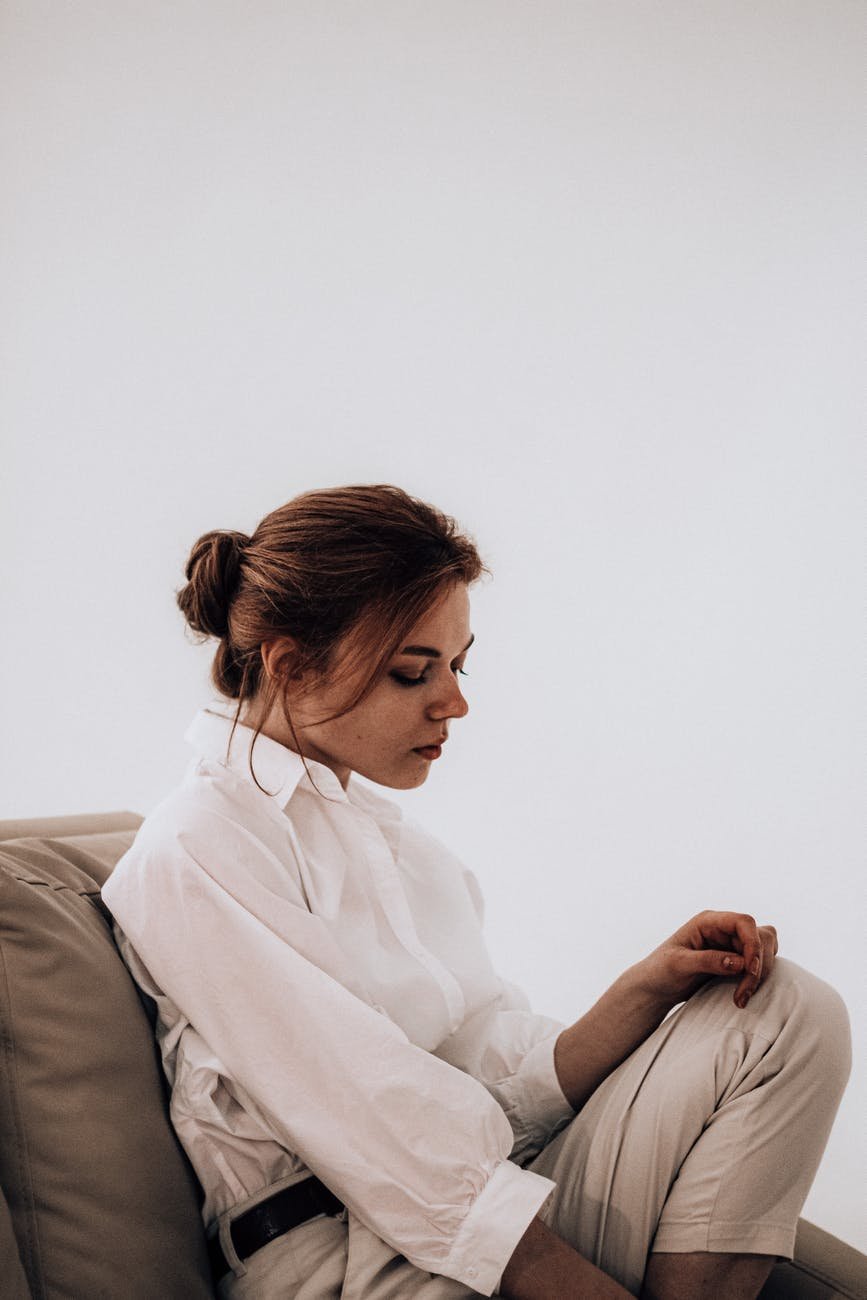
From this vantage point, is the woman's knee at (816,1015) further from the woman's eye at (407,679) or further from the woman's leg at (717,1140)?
the woman's eye at (407,679)

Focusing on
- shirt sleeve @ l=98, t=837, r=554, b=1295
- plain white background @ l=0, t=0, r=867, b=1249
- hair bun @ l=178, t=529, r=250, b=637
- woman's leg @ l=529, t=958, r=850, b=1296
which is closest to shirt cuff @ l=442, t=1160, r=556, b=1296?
shirt sleeve @ l=98, t=837, r=554, b=1295

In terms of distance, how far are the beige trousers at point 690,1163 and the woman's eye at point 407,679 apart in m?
0.45

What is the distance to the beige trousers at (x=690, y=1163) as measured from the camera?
960 mm

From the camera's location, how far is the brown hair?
1.17 meters

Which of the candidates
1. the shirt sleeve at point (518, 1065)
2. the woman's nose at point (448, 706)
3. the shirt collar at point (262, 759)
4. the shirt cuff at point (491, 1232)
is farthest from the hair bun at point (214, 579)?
the shirt cuff at point (491, 1232)

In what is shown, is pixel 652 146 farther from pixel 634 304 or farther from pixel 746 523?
pixel 746 523

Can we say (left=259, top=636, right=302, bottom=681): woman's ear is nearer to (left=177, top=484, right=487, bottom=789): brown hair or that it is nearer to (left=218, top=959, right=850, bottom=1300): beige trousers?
(left=177, top=484, right=487, bottom=789): brown hair

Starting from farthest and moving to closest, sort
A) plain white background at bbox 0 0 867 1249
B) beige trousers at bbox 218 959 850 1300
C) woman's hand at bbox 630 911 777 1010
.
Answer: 1. plain white background at bbox 0 0 867 1249
2. woman's hand at bbox 630 911 777 1010
3. beige trousers at bbox 218 959 850 1300

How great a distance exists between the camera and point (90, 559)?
90.4 inches

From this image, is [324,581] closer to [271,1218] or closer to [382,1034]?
[382,1034]

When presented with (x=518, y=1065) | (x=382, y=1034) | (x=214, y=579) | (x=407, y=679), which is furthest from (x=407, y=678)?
(x=518, y=1065)

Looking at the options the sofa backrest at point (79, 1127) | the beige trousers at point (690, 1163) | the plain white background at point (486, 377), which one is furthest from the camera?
the plain white background at point (486, 377)

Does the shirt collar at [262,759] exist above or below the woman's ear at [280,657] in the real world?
below

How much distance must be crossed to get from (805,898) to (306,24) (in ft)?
6.53
